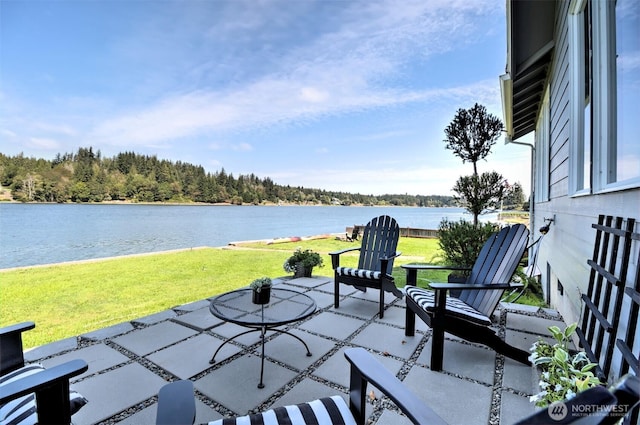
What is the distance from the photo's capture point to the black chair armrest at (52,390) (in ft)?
3.39

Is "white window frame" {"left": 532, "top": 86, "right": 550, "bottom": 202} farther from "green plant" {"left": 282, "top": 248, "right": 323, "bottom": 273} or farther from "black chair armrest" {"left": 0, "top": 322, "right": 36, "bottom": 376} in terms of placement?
"black chair armrest" {"left": 0, "top": 322, "right": 36, "bottom": 376}

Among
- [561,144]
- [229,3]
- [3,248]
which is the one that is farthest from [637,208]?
[3,248]

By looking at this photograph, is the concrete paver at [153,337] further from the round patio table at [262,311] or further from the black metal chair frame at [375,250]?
the black metal chair frame at [375,250]

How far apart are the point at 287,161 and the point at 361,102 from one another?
19.7 m

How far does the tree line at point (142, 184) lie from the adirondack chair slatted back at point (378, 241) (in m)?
7.71

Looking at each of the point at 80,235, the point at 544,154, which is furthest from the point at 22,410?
the point at 80,235

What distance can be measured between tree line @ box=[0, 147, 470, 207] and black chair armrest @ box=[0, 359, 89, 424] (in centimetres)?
1118

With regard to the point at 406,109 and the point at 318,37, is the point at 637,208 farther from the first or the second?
the point at 406,109

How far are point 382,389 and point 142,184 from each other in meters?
29.7

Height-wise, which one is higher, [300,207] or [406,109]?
[406,109]

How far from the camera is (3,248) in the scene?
984cm

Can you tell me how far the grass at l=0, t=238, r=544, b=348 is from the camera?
10.8ft

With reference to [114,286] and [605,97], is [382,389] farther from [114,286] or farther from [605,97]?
[114,286]

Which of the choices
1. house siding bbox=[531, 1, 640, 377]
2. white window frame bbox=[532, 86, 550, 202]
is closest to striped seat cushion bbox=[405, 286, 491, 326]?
house siding bbox=[531, 1, 640, 377]
